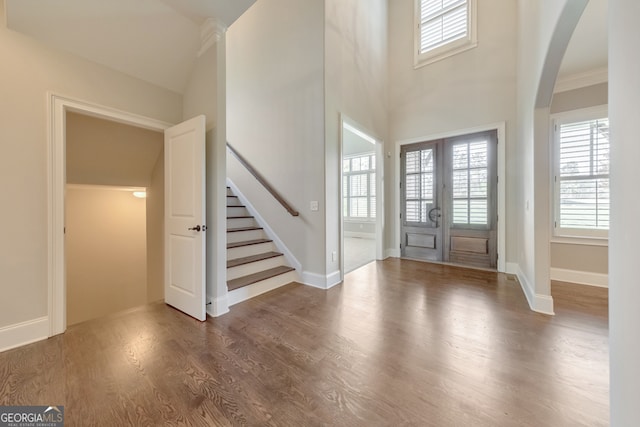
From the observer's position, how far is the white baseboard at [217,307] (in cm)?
246

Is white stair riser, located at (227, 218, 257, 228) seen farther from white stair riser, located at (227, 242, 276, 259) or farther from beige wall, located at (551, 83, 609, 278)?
beige wall, located at (551, 83, 609, 278)

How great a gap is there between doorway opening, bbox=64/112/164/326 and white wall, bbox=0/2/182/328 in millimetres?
762

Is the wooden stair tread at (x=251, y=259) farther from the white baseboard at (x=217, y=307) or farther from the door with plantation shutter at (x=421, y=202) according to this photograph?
the door with plantation shutter at (x=421, y=202)

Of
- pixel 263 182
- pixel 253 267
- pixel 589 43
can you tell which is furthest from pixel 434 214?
pixel 253 267

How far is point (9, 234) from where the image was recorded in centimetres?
189

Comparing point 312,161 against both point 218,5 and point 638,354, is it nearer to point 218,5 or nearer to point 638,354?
point 218,5

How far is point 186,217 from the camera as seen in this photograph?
8.20 feet

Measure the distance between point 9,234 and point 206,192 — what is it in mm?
1448

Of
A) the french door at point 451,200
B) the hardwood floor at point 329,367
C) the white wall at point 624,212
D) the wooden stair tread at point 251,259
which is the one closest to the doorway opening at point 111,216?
the wooden stair tread at point 251,259

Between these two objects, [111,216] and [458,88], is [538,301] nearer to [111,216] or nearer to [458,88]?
[458,88]

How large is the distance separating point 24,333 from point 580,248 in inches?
240

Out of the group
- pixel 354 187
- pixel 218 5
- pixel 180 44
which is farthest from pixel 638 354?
pixel 354 187

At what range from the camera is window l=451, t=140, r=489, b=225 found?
4.04 meters

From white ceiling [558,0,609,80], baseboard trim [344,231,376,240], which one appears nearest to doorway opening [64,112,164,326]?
white ceiling [558,0,609,80]
